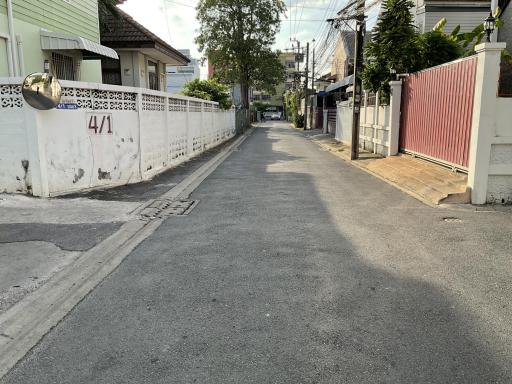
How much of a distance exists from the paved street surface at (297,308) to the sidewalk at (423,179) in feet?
3.73

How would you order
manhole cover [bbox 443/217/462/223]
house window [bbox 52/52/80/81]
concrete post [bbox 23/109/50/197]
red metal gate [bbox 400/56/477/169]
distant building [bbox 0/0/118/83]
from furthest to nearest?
house window [bbox 52/52/80/81]
distant building [bbox 0/0/118/83]
red metal gate [bbox 400/56/477/169]
concrete post [bbox 23/109/50/197]
manhole cover [bbox 443/217/462/223]

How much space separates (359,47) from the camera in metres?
15.8

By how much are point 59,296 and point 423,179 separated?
302 inches

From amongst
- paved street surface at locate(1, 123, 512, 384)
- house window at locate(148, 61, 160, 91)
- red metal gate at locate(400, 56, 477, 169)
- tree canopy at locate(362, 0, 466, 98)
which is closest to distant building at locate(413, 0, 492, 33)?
tree canopy at locate(362, 0, 466, 98)

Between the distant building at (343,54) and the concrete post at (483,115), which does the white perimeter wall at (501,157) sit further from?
the distant building at (343,54)

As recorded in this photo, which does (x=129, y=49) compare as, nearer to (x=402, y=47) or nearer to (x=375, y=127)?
(x=375, y=127)

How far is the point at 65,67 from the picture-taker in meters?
13.5

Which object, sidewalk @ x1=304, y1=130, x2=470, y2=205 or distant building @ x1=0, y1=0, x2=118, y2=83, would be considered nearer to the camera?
sidewalk @ x1=304, y1=130, x2=470, y2=205

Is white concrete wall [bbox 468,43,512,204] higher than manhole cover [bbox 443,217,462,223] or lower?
higher

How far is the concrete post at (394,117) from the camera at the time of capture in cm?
1360

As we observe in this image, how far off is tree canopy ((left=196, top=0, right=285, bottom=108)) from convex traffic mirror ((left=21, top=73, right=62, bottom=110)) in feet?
133

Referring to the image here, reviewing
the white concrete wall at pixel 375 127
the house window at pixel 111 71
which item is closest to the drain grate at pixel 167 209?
the white concrete wall at pixel 375 127

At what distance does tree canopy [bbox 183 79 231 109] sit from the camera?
2341 centimetres

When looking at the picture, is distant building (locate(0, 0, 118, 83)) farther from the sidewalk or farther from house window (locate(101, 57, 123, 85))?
the sidewalk
